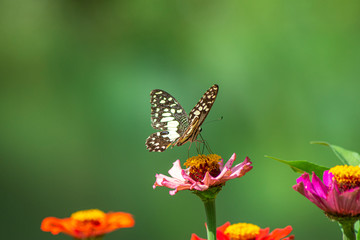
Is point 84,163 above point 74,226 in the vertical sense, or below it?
below

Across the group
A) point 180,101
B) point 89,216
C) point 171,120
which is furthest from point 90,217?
point 180,101

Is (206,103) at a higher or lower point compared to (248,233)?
higher

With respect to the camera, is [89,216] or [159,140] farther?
[159,140]

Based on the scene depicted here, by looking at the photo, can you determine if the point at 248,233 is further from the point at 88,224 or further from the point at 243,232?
the point at 88,224

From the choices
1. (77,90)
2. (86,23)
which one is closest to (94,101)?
(77,90)

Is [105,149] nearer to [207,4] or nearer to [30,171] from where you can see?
[30,171]

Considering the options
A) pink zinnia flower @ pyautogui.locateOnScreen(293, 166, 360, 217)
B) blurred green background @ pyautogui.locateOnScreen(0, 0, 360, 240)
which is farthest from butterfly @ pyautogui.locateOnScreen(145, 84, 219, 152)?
blurred green background @ pyautogui.locateOnScreen(0, 0, 360, 240)

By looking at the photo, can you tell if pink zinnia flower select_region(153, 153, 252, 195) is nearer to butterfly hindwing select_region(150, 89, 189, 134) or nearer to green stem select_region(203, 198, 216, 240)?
green stem select_region(203, 198, 216, 240)

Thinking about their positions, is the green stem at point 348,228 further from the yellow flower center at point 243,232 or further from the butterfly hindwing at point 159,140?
the butterfly hindwing at point 159,140
